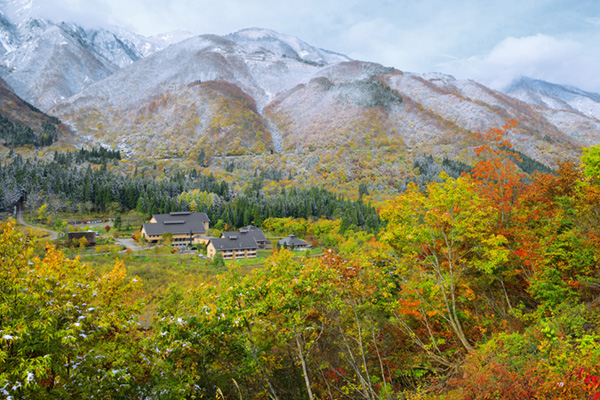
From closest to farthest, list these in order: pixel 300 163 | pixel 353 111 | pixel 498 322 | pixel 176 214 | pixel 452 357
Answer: pixel 452 357
pixel 498 322
pixel 176 214
pixel 300 163
pixel 353 111

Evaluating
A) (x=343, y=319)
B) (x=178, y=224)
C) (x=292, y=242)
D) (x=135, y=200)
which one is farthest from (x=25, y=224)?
(x=343, y=319)

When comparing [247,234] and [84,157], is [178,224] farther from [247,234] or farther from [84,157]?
[84,157]

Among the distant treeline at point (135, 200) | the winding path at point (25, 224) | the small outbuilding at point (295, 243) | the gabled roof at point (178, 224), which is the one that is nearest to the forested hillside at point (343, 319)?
the small outbuilding at point (295, 243)

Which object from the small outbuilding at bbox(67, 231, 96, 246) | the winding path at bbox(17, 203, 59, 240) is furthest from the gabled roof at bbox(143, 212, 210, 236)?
the winding path at bbox(17, 203, 59, 240)

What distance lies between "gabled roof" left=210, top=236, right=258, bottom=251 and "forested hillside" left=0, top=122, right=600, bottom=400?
40.2 meters

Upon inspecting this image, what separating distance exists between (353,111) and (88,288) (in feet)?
641

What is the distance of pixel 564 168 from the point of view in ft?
42.9

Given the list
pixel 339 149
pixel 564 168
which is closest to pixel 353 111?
pixel 339 149

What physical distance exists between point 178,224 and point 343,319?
2183 inches

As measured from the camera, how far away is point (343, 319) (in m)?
12.9

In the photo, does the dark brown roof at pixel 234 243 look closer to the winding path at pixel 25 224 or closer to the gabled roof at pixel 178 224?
the gabled roof at pixel 178 224

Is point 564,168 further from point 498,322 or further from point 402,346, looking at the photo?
point 402,346

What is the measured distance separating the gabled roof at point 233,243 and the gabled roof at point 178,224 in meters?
10.9

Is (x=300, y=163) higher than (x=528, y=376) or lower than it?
higher
